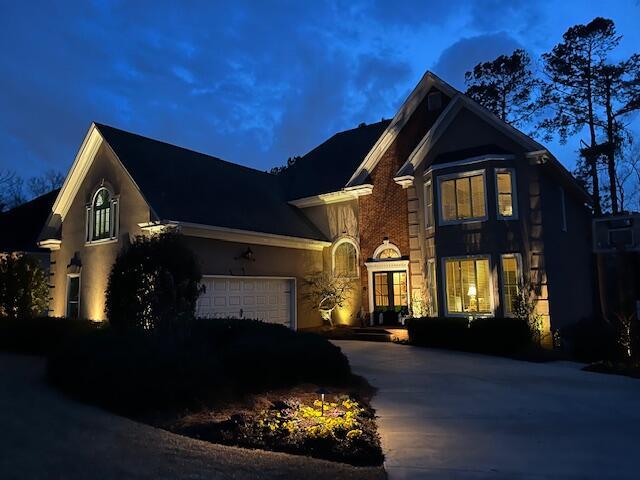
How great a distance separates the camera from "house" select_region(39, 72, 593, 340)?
49.0ft

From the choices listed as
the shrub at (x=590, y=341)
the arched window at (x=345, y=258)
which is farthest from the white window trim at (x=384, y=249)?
the shrub at (x=590, y=341)

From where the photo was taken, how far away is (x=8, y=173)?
37.1 meters

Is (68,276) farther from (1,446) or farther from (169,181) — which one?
(1,446)

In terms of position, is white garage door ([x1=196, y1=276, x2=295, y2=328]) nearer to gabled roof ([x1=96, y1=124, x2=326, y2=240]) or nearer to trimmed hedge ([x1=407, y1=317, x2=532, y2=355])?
gabled roof ([x1=96, y1=124, x2=326, y2=240])

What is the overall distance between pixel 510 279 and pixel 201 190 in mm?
10329

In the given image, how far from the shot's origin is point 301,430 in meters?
5.50

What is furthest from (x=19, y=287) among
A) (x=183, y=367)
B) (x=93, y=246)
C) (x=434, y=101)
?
(x=434, y=101)

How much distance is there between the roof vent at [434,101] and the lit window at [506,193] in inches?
152

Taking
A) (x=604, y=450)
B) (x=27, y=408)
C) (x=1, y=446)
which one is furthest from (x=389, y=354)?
(x=1, y=446)

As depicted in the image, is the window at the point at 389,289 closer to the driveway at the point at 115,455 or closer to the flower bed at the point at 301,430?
the flower bed at the point at 301,430

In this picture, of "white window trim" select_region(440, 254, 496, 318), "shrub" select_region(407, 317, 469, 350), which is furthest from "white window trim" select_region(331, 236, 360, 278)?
"shrub" select_region(407, 317, 469, 350)

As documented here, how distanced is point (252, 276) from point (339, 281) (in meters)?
3.66

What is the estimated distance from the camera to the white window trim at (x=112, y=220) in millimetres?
16000

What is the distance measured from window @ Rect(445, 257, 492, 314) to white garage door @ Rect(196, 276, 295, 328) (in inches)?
234
